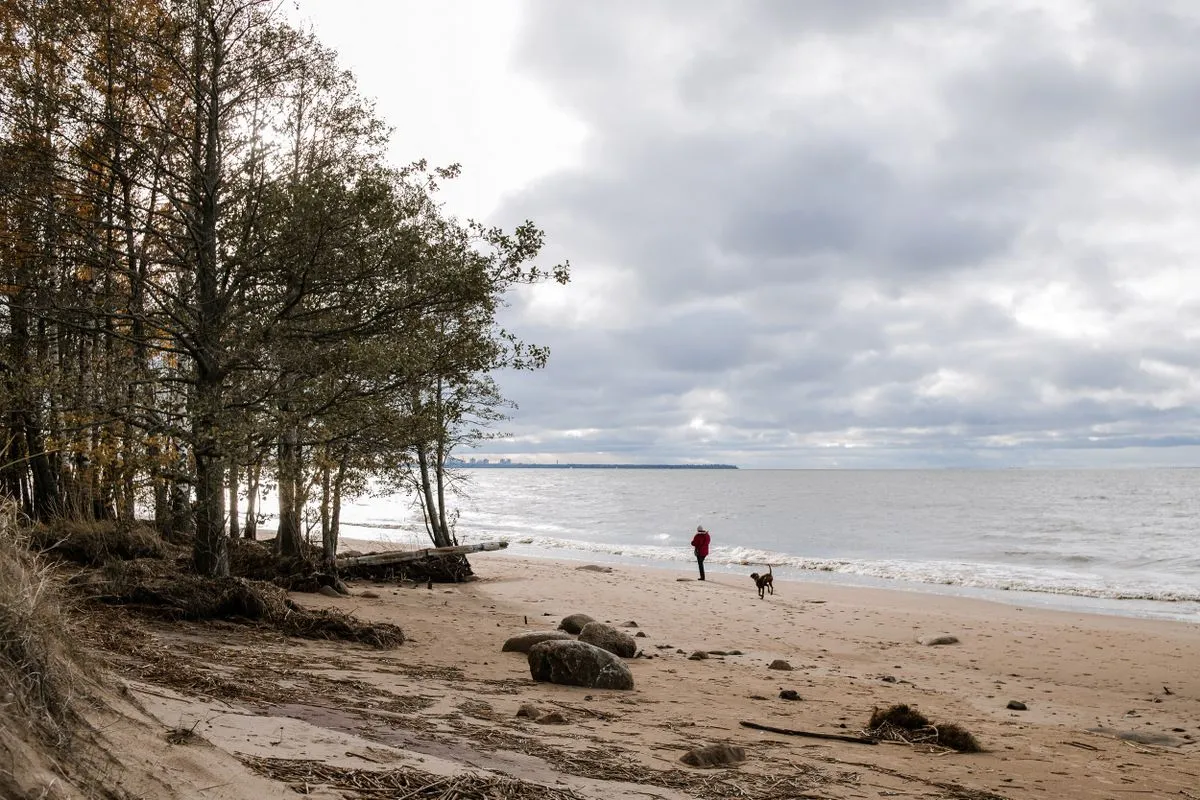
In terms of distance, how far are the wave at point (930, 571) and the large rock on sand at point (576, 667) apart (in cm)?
2127

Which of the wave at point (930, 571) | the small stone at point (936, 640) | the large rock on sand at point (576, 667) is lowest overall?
the wave at point (930, 571)

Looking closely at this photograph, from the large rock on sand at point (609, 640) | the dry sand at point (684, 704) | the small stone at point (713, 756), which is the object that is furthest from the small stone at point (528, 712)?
the large rock on sand at point (609, 640)

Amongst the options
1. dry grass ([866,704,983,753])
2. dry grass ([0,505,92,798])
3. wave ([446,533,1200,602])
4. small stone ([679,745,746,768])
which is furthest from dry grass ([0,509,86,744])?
wave ([446,533,1200,602])

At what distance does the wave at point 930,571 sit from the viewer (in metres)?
26.5

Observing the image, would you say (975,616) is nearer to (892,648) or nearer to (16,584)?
(892,648)

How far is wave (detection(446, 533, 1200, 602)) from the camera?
2650 centimetres

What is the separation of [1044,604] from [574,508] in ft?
192

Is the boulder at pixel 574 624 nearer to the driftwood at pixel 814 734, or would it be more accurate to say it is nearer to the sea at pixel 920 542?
the sea at pixel 920 542

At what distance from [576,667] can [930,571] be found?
25.8 meters

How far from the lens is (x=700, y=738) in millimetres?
7914

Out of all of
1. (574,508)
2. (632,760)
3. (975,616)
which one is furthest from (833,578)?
(574,508)

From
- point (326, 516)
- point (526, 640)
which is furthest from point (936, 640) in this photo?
point (326, 516)

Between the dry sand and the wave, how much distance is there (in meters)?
8.22

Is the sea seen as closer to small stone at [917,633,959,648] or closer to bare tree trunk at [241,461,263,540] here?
bare tree trunk at [241,461,263,540]
